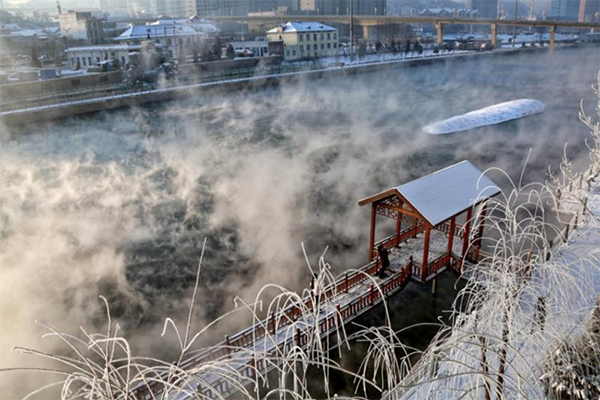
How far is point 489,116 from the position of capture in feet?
75.4

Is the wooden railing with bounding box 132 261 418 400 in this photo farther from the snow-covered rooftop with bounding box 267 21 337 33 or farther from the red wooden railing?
the snow-covered rooftop with bounding box 267 21 337 33

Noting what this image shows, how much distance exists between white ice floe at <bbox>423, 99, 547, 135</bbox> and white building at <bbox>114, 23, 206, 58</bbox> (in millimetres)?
22905

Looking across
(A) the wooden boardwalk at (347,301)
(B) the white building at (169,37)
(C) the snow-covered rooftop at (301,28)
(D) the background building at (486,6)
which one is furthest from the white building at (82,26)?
(D) the background building at (486,6)

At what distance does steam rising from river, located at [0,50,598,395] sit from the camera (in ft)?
28.9

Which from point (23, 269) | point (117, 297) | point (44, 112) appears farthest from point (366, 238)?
point (44, 112)

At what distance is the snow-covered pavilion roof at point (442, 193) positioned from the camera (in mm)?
7395

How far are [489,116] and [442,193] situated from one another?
16813mm

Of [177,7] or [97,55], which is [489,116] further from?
[177,7]

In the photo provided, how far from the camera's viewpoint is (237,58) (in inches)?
1412

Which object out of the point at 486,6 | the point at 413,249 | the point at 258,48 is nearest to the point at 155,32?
the point at 258,48

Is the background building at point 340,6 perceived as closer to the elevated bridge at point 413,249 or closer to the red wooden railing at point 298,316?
the elevated bridge at point 413,249

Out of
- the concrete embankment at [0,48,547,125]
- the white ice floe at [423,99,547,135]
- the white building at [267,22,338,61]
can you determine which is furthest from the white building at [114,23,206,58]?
the white ice floe at [423,99,547,135]

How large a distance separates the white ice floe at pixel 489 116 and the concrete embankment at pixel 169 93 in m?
12.9

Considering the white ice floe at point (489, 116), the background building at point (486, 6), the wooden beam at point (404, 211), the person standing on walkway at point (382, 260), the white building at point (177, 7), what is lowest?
the white ice floe at point (489, 116)
